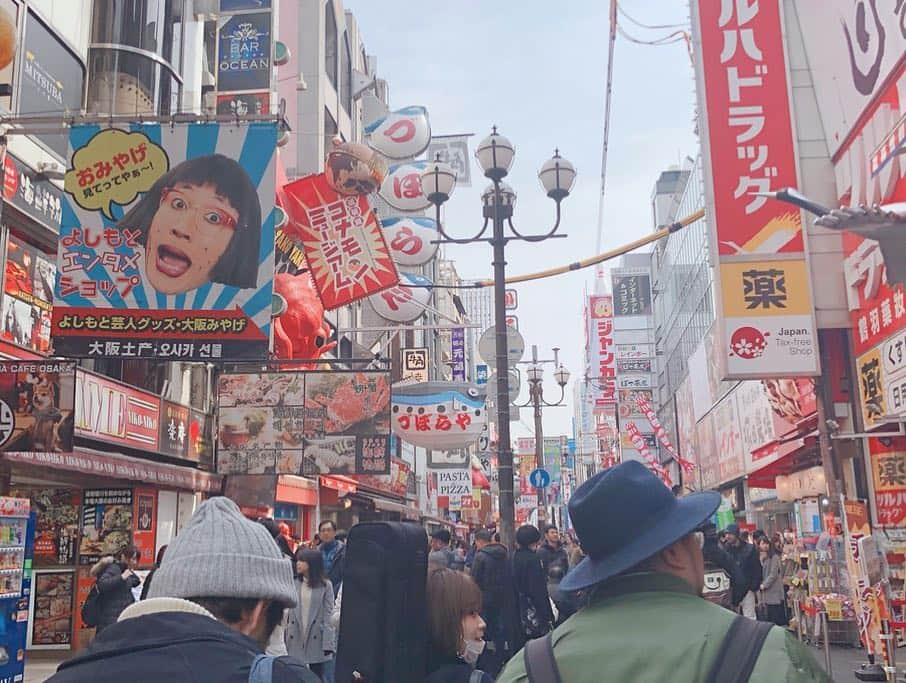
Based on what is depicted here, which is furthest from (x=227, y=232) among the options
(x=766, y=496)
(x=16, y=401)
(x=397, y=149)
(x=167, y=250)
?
(x=766, y=496)

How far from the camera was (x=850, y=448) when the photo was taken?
16.2m

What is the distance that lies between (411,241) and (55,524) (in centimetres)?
995

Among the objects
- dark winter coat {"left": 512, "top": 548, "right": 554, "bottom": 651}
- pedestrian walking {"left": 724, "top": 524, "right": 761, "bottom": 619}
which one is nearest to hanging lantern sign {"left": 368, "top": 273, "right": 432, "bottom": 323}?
pedestrian walking {"left": 724, "top": 524, "right": 761, "bottom": 619}

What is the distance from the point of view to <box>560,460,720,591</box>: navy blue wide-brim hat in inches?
86.4

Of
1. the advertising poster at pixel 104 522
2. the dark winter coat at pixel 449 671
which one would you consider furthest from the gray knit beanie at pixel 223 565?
the advertising poster at pixel 104 522

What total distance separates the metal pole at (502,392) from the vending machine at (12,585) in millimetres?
5689

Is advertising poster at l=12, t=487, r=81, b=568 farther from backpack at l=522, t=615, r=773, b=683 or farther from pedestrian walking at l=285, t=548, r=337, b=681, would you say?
backpack at l=522, t=615, r=773, b=683

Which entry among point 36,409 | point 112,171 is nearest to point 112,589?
point 36,409

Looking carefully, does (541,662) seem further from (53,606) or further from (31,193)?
(53,606)

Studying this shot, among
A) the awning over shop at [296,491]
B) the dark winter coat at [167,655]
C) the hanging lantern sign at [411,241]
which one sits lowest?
the dark winter coat at [167,655]

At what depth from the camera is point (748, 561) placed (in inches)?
503

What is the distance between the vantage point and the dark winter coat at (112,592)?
918 centimetres

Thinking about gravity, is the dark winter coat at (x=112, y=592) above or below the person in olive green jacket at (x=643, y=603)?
below

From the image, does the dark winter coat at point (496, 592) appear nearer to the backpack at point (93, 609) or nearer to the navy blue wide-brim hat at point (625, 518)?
the backpack at point (93, 609)
